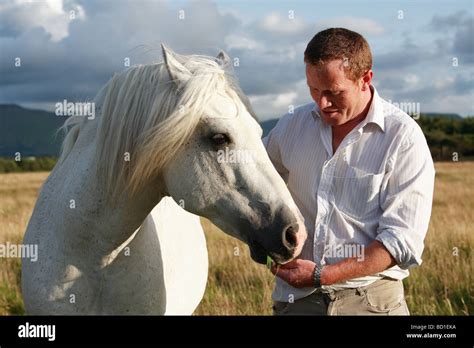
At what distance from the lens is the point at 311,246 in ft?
10.6

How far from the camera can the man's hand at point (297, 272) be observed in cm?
301

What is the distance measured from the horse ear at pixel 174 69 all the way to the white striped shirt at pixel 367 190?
2.52ft

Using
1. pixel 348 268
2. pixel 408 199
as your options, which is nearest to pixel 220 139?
pixel 348 268

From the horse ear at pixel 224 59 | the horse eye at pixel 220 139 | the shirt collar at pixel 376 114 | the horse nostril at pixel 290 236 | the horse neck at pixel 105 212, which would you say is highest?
the horse ear at pixel 224 59

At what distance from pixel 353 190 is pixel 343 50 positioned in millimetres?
719

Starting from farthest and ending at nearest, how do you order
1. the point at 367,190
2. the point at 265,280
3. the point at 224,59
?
the point at 265,280, the point at 224,59, the point at 367,190

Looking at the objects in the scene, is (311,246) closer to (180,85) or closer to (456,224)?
(180,85)

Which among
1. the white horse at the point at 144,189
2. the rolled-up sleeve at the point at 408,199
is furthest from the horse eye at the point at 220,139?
the rolled-up sleeve at the point at 408,199

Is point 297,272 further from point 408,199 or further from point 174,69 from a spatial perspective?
point 174,69

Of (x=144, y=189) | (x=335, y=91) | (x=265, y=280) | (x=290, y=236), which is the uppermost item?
(x=335, y=91)

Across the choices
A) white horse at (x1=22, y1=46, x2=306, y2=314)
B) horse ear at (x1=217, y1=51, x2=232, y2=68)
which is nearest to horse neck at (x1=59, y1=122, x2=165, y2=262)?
white horse at (x1=22, y1=46, x2=306, y2=314)

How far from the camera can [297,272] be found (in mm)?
3027

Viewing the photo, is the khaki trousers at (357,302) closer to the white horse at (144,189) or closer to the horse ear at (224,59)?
the white horse at (144,189)

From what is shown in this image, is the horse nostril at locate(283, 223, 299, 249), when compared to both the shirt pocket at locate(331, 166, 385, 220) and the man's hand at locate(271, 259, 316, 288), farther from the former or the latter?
the shirt pocket at locate(331, 166, 385, 220)
